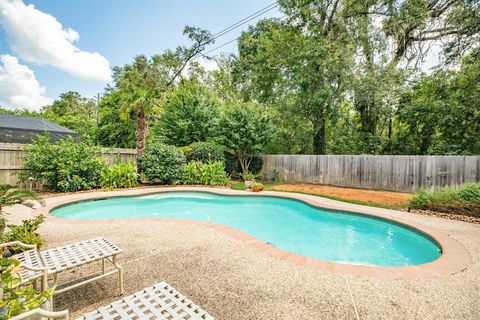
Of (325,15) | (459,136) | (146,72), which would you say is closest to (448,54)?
(459,136)

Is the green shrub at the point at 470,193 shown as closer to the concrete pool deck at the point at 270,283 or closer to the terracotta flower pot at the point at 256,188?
the concrete pool deck at the point at 270,283

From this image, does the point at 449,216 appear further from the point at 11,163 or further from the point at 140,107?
the point at 11,163

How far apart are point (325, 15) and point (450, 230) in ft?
45.7

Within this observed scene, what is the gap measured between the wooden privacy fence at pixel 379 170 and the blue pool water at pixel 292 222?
4482mm

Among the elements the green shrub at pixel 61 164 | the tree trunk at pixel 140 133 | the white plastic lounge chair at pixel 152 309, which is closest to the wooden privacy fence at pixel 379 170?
the tree trunk at pixel 140 133

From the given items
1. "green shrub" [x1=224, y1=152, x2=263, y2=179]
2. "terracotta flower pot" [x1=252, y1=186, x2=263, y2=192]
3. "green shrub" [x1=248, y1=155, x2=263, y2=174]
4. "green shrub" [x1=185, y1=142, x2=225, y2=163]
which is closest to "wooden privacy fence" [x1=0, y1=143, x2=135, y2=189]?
"green shrub" [x1=185, y1=142, x2=225, y2=163]

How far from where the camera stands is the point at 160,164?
11.2 m

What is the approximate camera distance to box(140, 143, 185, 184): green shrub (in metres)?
11.1

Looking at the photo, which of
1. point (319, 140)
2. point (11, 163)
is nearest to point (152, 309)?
point (11, 163)

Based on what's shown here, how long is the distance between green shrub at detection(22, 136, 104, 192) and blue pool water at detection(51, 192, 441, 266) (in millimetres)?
1768

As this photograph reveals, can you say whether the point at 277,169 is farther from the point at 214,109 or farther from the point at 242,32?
the point at 242,32

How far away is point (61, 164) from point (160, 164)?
367 cm

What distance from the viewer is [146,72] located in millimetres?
21625

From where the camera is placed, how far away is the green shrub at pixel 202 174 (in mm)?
11820
